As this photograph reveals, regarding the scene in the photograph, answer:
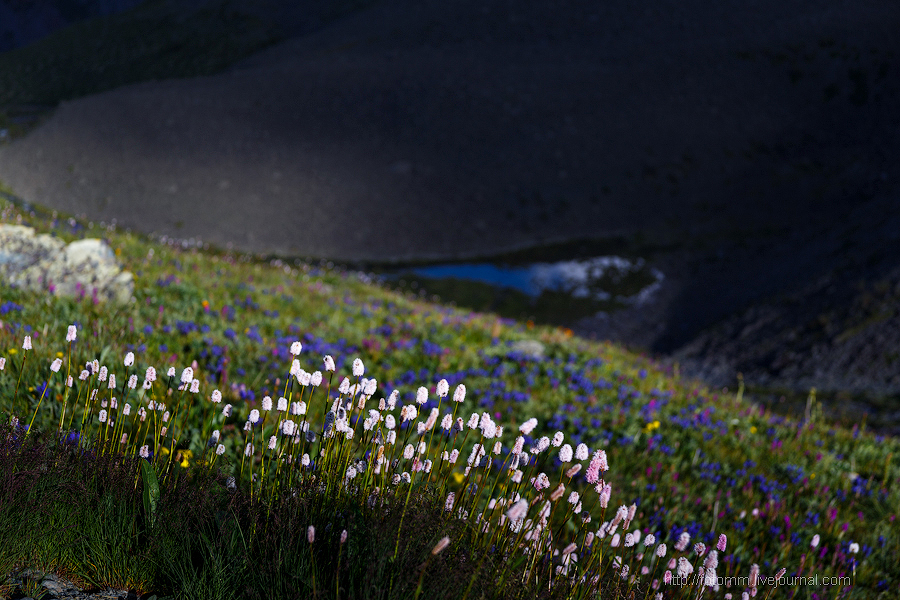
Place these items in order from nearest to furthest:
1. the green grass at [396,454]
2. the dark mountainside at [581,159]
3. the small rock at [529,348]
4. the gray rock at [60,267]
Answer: the green grass at [396,454], the gray rock at [60,267], the small rock at [529,348], the dark mountainside at [581,159]

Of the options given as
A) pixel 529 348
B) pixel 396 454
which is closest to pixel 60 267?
pixel 396 454

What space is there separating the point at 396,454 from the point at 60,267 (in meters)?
5.34

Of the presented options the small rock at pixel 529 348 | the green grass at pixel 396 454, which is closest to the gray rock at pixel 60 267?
the green grass at pixel 396 454

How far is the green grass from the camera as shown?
105 inches

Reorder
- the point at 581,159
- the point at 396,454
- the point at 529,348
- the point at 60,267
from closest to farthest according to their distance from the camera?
1. the point at 396,454
2. the point at 60,267
3. the point at 529,348
4. the point at 581,159

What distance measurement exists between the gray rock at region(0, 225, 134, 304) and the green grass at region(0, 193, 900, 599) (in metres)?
0.30

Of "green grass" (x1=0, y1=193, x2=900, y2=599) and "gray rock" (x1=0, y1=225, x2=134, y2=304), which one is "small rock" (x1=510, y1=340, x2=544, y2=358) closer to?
"green grass" (x1=0, y1=193, x2=900, y2=599)

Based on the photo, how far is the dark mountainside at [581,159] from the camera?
66.2 ft

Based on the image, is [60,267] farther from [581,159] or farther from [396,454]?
[581,159]

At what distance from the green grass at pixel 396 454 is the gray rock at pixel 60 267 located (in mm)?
301

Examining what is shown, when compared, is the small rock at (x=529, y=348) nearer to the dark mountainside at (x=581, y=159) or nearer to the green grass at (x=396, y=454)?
the green grass at (x=396, y=454)

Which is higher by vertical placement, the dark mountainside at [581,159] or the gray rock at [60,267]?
the dark mountainside at [581,159]

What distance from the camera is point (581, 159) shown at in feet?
103

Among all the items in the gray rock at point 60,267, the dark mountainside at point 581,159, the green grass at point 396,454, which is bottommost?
the green grass at point 396,454
